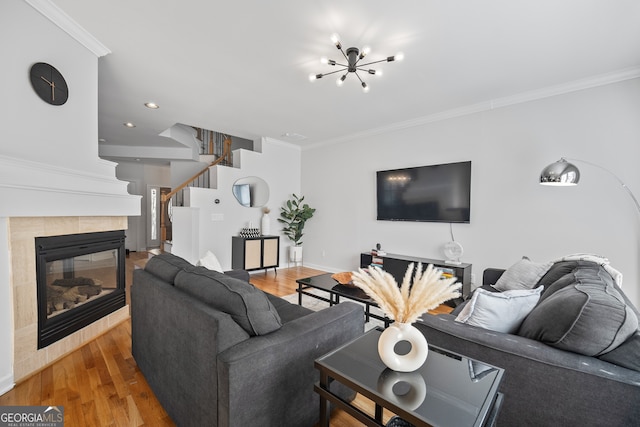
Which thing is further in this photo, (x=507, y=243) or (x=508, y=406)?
(x=507, y=243)

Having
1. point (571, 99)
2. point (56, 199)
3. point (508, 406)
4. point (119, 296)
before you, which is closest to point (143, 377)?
point (119, 296)

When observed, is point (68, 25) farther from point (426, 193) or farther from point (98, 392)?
point (426, 193)

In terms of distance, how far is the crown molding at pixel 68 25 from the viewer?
1.89 m

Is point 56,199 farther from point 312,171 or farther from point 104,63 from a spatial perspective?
point 312,171

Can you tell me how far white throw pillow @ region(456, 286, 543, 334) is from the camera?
141 cm

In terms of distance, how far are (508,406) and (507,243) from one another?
2.70m

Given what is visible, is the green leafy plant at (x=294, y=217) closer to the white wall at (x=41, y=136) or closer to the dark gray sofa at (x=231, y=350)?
the white wall at (x=41, y=136)

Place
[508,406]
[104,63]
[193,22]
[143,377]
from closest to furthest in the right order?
[508,406] → [143,377] → [193,22] → [104,63]

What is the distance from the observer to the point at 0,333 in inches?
68.0

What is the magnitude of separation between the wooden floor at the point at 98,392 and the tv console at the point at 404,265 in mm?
2280

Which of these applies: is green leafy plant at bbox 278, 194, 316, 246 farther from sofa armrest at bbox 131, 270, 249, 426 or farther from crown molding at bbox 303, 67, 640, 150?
sofa armrest at bbox 131, 270, 249, 426

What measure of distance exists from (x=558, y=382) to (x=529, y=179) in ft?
9.34

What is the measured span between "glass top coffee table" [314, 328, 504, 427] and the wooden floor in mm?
693

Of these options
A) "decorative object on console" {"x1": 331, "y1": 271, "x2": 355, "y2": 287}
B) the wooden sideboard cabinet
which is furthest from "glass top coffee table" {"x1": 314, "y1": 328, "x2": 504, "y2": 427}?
the wooden sideboard cabinet
